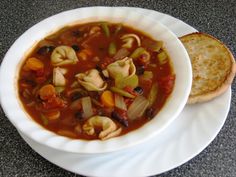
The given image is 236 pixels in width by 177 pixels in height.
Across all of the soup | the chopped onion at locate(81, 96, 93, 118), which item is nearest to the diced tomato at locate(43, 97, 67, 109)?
the soup

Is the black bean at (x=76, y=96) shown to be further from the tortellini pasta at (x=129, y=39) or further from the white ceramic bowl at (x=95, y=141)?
the tortellini pasta at (x=129, y=39)

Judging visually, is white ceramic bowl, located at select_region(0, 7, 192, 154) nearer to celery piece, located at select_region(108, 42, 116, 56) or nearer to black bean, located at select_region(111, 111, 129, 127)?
black bean, located at select_region(111, 111, 129, 127)

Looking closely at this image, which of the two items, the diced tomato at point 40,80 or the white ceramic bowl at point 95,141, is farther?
the diced tomato at point 40,80

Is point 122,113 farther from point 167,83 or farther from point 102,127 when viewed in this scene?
point 167,83

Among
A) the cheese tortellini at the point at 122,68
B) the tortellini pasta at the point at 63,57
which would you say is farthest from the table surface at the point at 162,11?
the cheese tortellini at the point at 122,68

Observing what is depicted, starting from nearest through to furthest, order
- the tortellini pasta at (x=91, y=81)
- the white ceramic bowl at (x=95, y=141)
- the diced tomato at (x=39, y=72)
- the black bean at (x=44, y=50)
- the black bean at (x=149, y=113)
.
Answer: the white ceramic bowl at (x=95, y=141) < the black bean at (x=149, y=113) < the tortellini pasta at (x=91, y=81) < the diced tomato at (x=39, y=72) < the black bean at (x=44, y=50)

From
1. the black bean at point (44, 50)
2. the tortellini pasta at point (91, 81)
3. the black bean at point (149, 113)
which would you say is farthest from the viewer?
the black bean at point (44, 50)

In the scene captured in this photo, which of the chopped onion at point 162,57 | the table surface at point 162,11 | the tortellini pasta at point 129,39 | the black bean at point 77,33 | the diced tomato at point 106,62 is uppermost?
the tortellini pasta at point 129,39

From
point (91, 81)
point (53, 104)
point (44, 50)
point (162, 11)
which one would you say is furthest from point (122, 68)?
point (162, 11)
